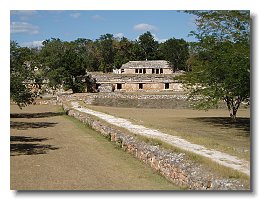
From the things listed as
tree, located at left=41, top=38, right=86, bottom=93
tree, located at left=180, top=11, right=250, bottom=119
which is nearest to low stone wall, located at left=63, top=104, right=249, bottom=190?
tree, located at left=180, top=11, right=250, bottom=119

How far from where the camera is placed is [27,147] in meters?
16.5

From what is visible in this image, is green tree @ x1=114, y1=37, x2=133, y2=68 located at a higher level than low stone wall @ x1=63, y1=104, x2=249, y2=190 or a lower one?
higher

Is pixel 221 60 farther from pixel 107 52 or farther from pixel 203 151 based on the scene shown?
pixel 107 52

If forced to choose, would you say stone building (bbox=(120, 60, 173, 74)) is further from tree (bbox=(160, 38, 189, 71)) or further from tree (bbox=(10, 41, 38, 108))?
tree (bbox=(10, 41, 38, 108))

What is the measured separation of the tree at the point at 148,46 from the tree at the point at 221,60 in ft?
176

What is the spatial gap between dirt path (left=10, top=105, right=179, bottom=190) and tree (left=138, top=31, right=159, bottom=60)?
203ft

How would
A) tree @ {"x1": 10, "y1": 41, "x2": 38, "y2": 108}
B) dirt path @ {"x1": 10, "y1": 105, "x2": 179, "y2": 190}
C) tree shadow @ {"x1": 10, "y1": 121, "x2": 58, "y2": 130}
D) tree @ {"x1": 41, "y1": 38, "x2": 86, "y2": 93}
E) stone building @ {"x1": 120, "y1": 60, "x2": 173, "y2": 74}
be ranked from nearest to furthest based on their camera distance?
dirt path @ {"x1": 10, "y1": 105, "x2": 179, "y2": 190}, tree shadow @ {"x1": 10, "y1": 121, "x2": 58, "y2": 130}, tree @ {"x1": 10, "y1": 41, "x2": 38, "y2": 108}, tree @ {"x1": 41, "y1": 38, "x2": 86, "y2": 93}, stone building @ {"x1": 120, "y1": 60, "x2": 173, "y2": 74}

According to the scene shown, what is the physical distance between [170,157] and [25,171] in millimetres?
4050

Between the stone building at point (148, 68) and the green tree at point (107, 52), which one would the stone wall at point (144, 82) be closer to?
the stone building at point (148, 68)

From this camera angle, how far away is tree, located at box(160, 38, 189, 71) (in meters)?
70.1

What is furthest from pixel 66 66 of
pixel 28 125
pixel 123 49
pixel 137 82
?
pixel 123 49

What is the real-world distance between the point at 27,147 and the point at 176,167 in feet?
23.6

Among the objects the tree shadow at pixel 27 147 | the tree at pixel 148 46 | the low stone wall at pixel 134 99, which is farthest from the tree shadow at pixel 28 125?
the tree at pixel 148 46
